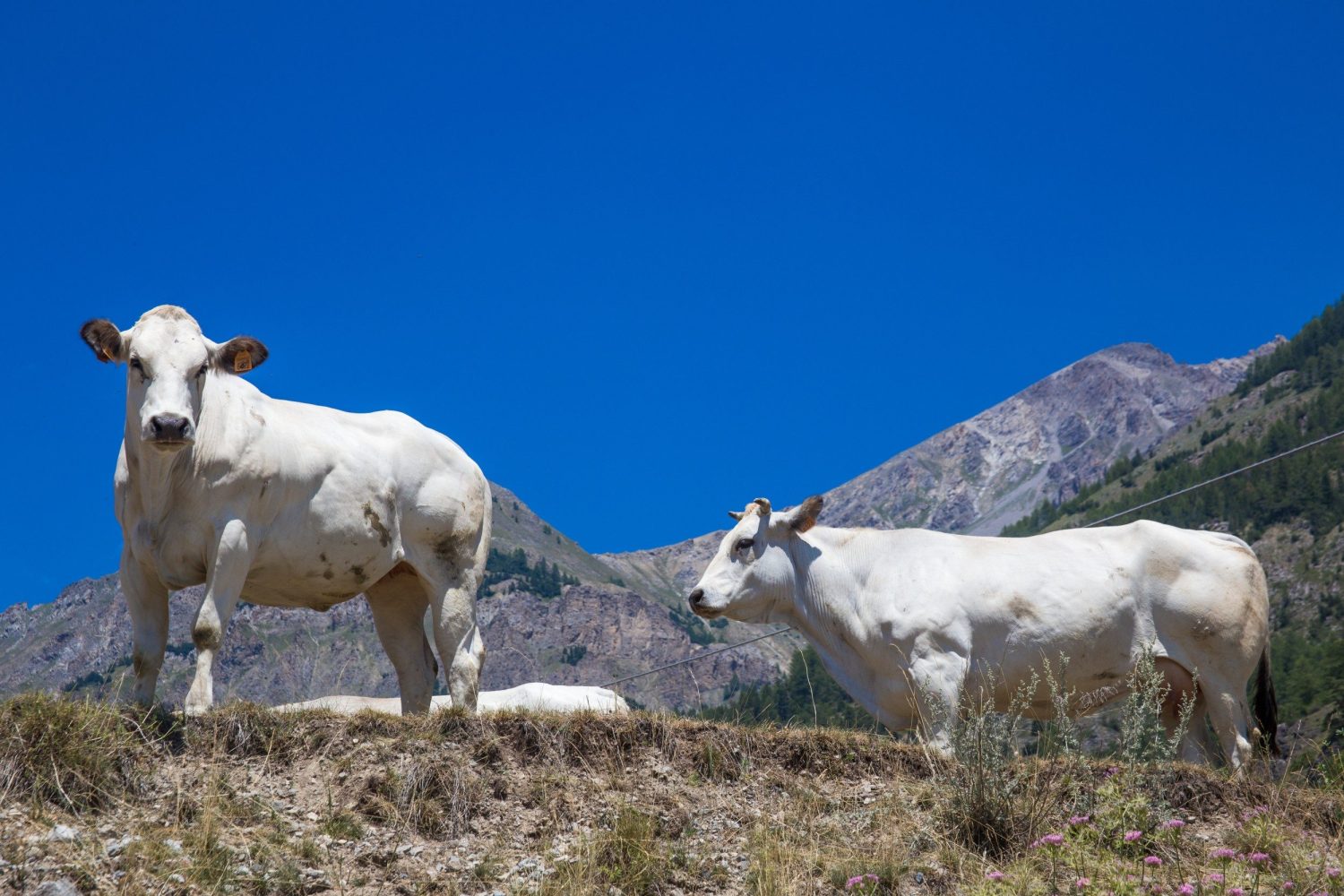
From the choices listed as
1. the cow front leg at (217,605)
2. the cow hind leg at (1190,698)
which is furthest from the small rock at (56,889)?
the cow hind leg at (1190,698)

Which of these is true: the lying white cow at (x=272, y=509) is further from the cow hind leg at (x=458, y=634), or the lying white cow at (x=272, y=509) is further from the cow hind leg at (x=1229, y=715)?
the cow hind leg at (x=1229, y=715)

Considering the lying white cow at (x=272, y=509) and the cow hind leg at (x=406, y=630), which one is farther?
the cow hind leg at (x=406, y=630)

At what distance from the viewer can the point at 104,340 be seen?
13.2 m

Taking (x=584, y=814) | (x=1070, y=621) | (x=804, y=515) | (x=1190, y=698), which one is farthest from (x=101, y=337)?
(x=1190, y=698)

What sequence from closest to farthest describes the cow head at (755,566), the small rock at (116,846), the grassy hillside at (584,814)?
1. the small rock at (116,846)
2. the grassy hillside at (584,814)
3. the cow head at (755,566)

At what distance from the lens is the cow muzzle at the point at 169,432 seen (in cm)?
1218

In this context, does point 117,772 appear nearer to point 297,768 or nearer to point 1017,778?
point 297,768

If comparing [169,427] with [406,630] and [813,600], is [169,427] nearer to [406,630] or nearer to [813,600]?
[406,630]

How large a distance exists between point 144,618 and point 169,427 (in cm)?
211

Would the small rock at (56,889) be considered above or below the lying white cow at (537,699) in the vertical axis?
below

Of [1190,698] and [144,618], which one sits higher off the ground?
[144,618]

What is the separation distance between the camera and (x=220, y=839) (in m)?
9.95

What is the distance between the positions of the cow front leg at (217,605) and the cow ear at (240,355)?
1704 millimetres

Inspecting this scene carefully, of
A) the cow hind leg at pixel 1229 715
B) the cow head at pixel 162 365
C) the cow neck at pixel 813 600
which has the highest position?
the cow head at pixel 162 365
